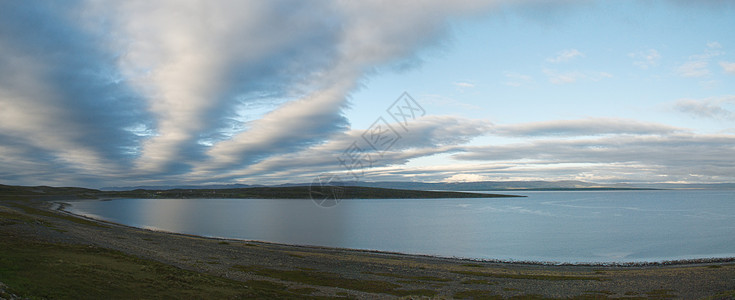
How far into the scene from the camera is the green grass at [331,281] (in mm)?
29669

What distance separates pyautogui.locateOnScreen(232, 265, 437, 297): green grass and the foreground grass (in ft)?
12.2

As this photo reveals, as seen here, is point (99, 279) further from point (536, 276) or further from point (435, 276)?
point (536, 276)

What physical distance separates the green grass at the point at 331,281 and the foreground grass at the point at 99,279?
3715 millimetres

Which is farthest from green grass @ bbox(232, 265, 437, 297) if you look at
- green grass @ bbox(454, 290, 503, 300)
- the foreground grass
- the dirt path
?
the foreground grass

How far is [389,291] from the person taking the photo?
2950cm

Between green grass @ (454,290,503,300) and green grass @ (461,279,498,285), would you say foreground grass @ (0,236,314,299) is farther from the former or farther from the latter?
green grass @ (461,279,498,285)

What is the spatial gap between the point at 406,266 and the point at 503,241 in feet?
121

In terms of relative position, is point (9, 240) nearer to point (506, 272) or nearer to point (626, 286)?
point (506, 272)

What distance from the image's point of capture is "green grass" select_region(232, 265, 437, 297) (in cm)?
2967

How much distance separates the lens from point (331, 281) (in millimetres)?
32375

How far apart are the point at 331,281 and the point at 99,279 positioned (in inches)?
642

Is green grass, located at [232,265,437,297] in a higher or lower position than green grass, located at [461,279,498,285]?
higher

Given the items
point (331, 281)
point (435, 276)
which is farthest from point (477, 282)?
point (331, 281)

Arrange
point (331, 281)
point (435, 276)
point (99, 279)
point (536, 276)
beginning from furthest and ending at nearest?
1. point (536, 276)
2. point (435, 276)
3. point (331, 281)
4. point (99, 279)
